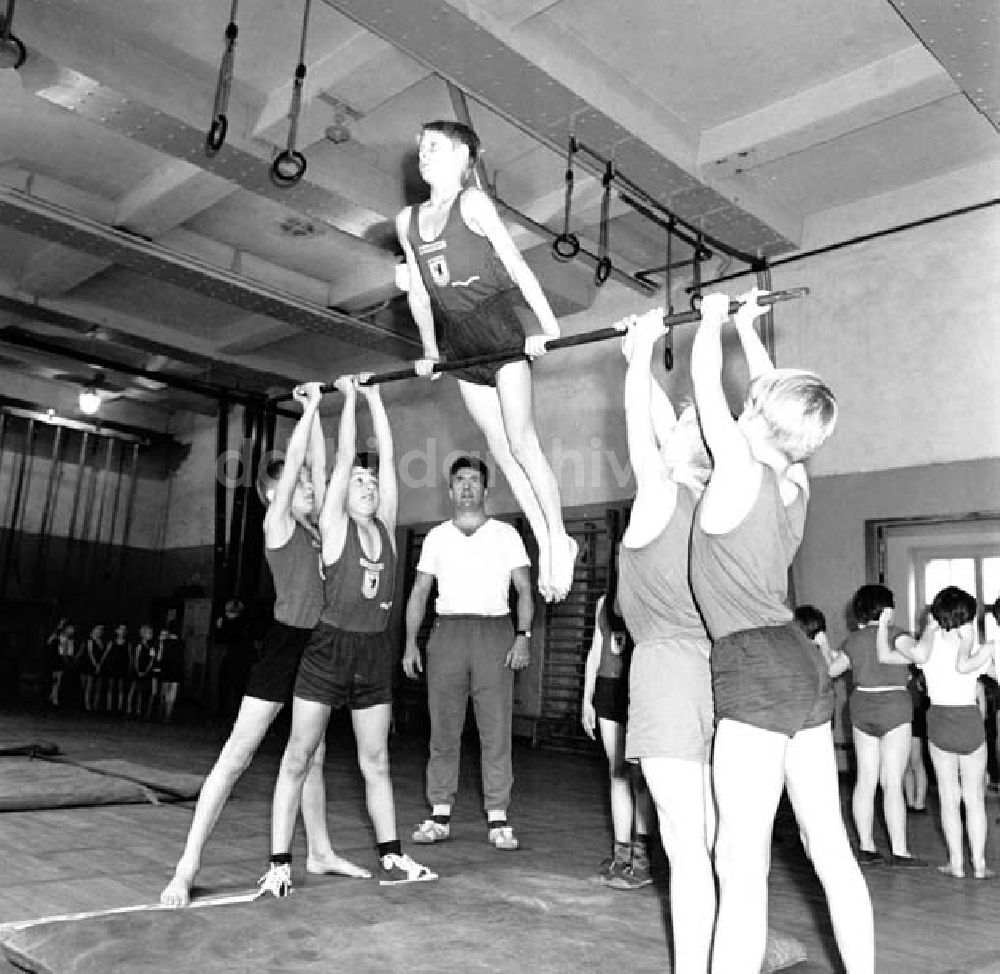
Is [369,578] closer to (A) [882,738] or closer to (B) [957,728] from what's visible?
(A) [882,738]

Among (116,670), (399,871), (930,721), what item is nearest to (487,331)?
(399,871)

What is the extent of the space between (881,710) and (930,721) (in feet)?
0.62

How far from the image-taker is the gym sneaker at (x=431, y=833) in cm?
373

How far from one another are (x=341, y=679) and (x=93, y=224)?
5.64m

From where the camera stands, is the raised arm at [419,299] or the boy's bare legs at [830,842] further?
the raised arm at [419,299]

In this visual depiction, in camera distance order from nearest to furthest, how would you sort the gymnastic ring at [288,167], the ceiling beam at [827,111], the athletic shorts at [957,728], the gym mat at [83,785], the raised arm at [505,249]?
the raised arm at [505,249], the athletic shorts at [957,728], the gymnastic ring at [288,167], the gym mat at [83,785], the ceiling beam at [827,111]

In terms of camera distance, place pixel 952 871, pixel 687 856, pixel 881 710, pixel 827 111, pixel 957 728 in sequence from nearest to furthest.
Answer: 1. pixel 687 856
2. pixel 952 871
3. pixel 957 728
4. pixel 881 710
5. pixel 827 111

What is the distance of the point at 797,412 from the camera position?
182 centimetres

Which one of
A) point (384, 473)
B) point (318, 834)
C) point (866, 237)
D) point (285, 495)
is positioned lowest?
point (318, 834)

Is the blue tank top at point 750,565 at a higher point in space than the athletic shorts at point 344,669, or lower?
higher

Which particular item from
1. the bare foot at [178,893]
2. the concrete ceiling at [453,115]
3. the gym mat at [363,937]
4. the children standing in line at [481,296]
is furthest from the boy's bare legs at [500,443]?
the concrete ceiling at [453,115]

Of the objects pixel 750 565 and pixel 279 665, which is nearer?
pixel 750 565

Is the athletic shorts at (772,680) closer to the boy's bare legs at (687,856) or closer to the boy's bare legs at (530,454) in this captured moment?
the boy's bare legs at (687,856)

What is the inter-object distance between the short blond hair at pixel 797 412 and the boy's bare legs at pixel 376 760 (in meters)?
1.67
